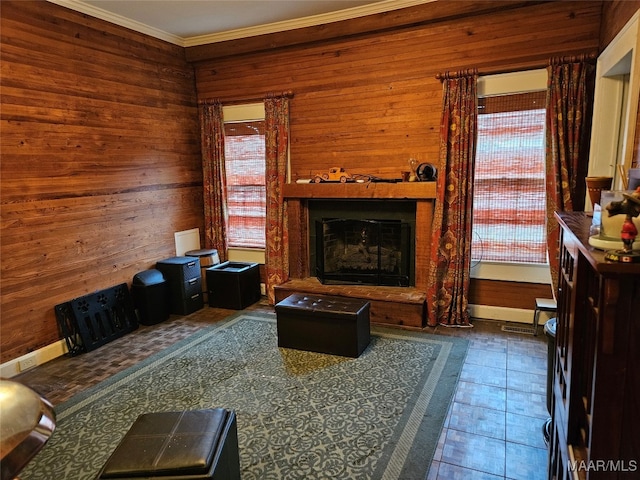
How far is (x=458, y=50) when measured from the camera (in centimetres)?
386

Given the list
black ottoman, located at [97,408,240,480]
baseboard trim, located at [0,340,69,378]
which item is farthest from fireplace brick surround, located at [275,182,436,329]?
black ottoman, located at [97,408,240,480]

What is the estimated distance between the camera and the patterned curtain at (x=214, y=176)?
5043mm

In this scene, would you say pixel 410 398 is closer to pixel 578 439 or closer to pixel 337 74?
pixel 578 439

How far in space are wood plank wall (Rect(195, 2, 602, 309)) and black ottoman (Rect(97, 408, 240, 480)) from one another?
3110mm

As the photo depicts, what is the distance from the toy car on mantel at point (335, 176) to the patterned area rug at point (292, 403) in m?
1.63

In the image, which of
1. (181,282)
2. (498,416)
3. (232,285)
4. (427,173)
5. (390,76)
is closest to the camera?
(498,416)

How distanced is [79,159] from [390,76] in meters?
3.12

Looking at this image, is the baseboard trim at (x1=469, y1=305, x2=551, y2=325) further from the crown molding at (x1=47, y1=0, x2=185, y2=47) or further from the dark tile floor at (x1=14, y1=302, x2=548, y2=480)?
the crown molding at (x1=47, y1=0, x2=185, y2=47)

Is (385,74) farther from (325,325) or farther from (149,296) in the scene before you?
(149,296)

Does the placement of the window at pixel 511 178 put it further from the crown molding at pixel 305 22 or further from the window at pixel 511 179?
the crown molding at pixel 305 22

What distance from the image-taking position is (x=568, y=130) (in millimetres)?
3467

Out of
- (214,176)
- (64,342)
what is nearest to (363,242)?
(214,176)

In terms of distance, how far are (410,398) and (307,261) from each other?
231cm

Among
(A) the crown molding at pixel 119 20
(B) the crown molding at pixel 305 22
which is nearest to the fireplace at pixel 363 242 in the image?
(B) the crown molding at pixel 305 22
